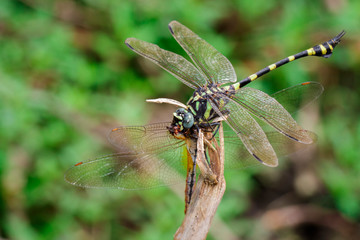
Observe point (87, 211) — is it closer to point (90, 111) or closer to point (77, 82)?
point (90, 111)

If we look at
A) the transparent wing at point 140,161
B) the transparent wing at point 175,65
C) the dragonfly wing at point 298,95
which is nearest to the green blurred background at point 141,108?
the transparent wing at point 140,161

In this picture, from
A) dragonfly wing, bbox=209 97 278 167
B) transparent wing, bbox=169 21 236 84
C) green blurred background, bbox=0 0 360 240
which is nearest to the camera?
dragonfly wing, bbox=209 97 278 167

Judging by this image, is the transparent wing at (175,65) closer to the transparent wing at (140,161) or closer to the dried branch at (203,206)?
the transparent wing at (140,161)

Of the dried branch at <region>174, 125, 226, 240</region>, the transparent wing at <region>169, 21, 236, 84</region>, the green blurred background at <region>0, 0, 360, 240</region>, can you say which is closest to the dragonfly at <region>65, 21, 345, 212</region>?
the transparent wing at <region>169, 21, 236, 84</region>

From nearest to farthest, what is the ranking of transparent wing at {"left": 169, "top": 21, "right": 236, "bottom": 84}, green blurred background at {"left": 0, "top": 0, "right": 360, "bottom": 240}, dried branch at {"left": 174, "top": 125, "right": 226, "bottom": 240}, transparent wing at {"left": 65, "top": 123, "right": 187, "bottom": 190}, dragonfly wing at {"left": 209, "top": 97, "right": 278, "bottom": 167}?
1. dried branch at {"left": 174, "top": 125, "right": 226, "bottom": 240}
2. dragonfly wing at {"left": 209, "top": 97, "right": 278, "bottom": 167}
3. transparent wing at {"left": 65, "top": 123, "right": 187, "bottom": 190}
4. transparent wing at {"left": 169, "top": 21, "right": 236, "bottom": 84}
5. green blurred background at {"left": 0, "top": 0, "right": 360, "bottom": 240}

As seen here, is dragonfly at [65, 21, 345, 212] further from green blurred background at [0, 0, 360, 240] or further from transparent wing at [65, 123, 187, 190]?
green blurred background at [0, 0, 360, 240]

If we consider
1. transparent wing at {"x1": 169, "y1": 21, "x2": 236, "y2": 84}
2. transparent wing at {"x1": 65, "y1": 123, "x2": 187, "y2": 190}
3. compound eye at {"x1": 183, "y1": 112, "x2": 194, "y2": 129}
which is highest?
transparent wing at {"x1": 169, "y1": 21, "x2": 236, "y2": 84}
